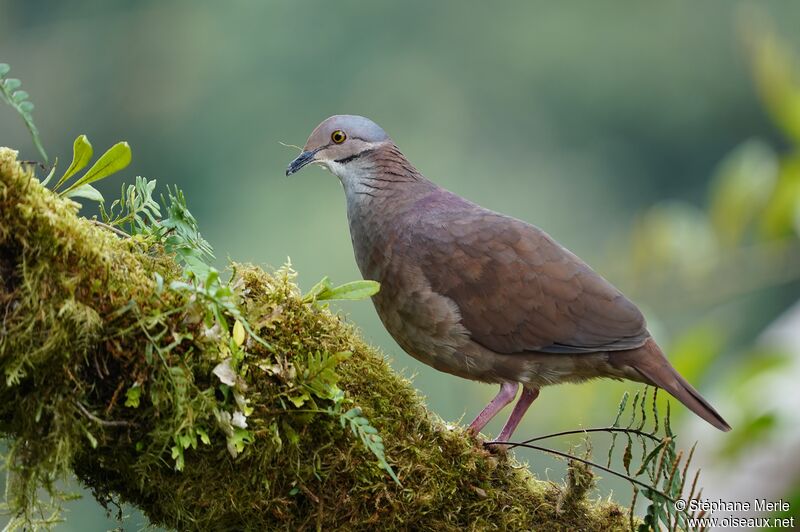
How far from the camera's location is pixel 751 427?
308cm

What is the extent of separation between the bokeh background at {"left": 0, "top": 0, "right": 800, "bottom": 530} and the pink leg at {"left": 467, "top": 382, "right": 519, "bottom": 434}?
24.7 feet

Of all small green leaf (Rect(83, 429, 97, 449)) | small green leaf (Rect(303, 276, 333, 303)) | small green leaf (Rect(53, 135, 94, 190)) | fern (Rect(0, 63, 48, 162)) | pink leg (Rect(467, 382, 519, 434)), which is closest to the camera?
fern (Rect(0, 63, 48, 162))

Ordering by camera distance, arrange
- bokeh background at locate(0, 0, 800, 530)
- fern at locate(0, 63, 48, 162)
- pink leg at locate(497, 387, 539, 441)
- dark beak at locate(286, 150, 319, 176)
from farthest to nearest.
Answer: bokeh background at locate(0, 0, 800, 530) → dark beak at locate(286, 150, 319, 176) → pink leg at locate(497, 387, 539, 441) → fern at locate(0, 63, 48, 162)

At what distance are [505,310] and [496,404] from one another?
0.38m

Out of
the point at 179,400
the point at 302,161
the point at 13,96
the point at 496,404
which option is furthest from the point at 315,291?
the point at 302,161

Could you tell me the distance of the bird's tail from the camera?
364 centimetres

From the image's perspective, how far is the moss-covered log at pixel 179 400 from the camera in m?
2.25

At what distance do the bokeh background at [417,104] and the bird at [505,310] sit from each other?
7.45 m

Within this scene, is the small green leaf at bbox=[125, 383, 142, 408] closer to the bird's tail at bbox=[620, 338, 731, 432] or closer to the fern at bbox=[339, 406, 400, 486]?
the fern at bbox=[339, 406, 400, 486]

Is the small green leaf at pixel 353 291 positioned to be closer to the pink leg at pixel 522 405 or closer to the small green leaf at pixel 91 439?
the small green leaf at pixel 91 439

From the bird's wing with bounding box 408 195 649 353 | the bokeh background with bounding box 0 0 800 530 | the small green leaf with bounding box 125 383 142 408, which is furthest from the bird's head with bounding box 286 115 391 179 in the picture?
the bokeh background with bounding box 0 0 800 530

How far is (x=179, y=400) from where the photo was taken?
231 cm

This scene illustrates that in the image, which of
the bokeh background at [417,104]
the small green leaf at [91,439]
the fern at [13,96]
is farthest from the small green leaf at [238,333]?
the bokeh background at [417,104]

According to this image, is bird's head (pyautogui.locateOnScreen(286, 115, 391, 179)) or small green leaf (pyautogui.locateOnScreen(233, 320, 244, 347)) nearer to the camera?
small green leaf (pyautogui.locateOnScreen(233, 320, 244, 347))
